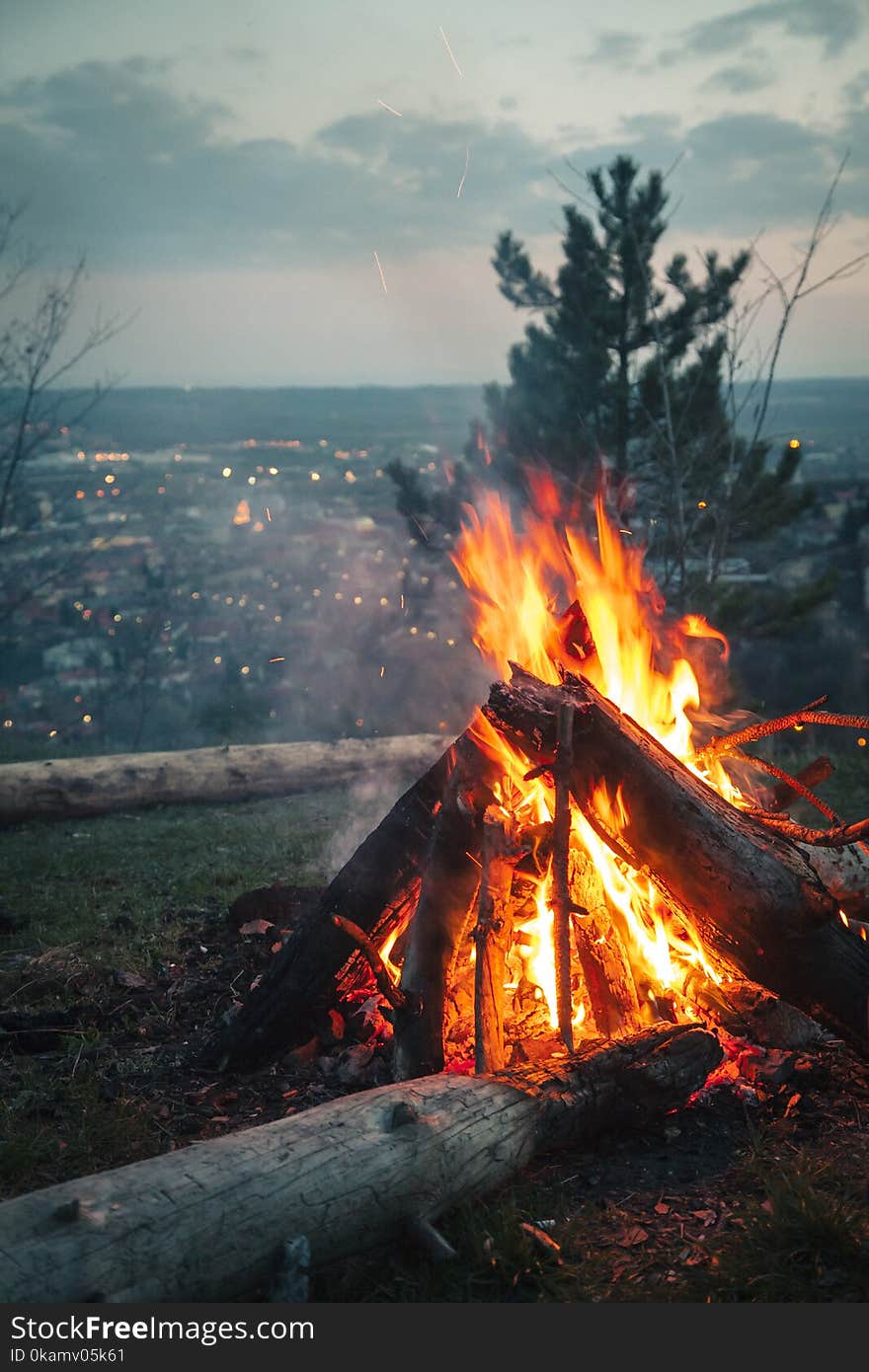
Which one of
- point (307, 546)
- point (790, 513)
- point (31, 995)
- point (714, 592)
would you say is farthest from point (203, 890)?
point (307, 546)

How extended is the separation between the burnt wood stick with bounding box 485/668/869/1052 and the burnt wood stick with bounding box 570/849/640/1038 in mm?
480

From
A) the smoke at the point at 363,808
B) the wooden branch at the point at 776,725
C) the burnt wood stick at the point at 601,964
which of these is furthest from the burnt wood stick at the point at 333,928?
the smoke at the point at 363,808

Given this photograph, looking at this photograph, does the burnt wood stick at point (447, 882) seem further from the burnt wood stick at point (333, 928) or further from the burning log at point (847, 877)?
the burning log at point (847, 877)

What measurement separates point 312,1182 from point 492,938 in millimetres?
1309

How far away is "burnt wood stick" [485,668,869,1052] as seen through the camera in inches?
139

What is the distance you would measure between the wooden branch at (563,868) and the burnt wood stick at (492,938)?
0.67ft

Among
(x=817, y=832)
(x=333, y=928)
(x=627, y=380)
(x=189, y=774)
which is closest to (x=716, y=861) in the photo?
(x=817, y=832)

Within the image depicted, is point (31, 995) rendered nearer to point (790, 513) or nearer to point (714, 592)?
point (714, 592)

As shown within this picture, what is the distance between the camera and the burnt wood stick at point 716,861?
3.54 m

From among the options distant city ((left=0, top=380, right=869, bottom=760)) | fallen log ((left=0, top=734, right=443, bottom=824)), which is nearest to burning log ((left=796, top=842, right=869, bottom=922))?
fallen log ((left=0, top=734, right=443, bottom=824))

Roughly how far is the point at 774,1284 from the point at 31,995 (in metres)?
3.72

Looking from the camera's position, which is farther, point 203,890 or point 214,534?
point 214,534

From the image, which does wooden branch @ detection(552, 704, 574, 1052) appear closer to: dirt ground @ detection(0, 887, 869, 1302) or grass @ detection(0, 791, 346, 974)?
dirt ground @ detection(0, 887, 869, 1302)

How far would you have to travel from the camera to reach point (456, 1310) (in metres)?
2.64
